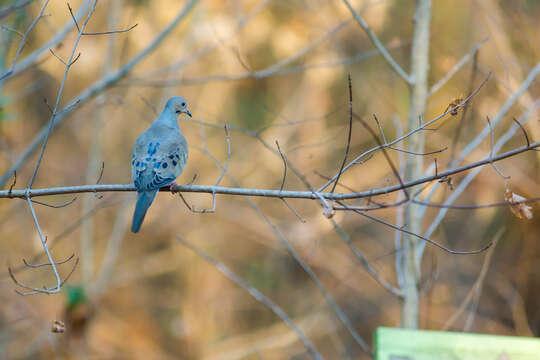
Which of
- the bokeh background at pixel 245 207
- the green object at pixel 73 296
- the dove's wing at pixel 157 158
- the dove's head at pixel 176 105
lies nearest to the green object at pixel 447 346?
the dove's wing at pixel 157 158

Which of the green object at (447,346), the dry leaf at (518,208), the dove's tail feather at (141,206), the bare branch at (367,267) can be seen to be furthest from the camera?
the bare branch at (367,267)

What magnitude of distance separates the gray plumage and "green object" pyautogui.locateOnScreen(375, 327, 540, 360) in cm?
134

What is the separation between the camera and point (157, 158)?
3.24 meters

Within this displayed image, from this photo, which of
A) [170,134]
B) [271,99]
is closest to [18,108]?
[271,99]

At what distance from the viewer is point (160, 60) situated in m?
7.50

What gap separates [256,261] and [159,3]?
4096mm

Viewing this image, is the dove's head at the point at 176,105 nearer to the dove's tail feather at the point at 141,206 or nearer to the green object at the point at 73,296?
the dove's tail feather at the point at 141,206

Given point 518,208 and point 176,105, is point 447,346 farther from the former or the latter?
point 176,105

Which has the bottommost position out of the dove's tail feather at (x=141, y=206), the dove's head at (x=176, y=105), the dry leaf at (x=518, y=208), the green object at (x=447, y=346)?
the green object at (x=447, y=346)

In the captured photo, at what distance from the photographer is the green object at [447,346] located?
2473 mm

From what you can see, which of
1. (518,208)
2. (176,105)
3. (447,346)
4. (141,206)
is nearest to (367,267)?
(447,346)

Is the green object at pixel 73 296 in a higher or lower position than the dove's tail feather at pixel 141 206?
higher

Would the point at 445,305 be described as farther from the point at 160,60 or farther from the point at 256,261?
the point at 160,60

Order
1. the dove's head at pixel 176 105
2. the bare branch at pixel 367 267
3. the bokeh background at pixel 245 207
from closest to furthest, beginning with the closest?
1. the bare branch at pixel 367 267
2. the dove's head at pixel 176 105
3. the bokeh background at pixel 245 207
